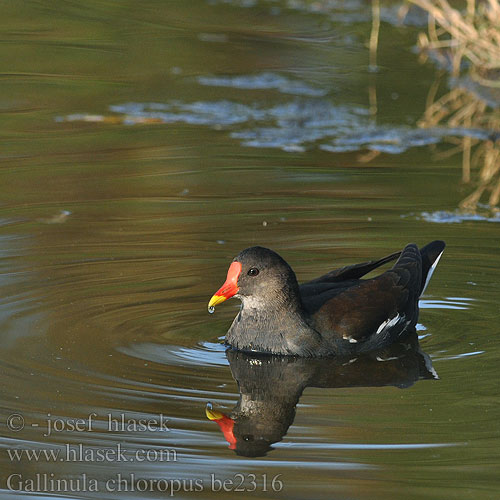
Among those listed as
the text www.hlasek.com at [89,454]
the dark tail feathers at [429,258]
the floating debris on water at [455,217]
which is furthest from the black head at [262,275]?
the floating debris on water at [455,217]

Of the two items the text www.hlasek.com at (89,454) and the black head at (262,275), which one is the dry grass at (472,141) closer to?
the black head at (262,275)

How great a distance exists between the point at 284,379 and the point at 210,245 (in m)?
1.93

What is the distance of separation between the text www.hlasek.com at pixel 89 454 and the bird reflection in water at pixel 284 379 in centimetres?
32

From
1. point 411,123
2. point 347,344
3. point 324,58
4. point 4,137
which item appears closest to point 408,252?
point 347,344

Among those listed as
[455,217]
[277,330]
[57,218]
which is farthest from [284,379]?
[57,218]

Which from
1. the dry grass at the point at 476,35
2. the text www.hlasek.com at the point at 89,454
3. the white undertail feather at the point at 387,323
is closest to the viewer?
the text www.hlasek.com at the point at 89,454

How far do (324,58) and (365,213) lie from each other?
4835 millimetres

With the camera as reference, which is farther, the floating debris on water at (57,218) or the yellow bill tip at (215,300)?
the floating debris on water at (57,218)

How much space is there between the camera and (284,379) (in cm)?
571

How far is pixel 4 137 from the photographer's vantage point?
9.98m

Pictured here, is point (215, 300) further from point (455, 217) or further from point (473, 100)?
point (473, 100)

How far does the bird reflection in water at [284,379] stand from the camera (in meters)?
4.96

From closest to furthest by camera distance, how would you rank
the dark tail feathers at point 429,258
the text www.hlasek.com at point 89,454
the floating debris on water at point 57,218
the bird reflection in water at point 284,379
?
the text www.hlasek.com at point 89,454
the bird reflection in water at point 284,379
the dark tail feathers at point 429,258
the floating debris on water at point 57,218

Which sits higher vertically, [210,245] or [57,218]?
[210,245]
